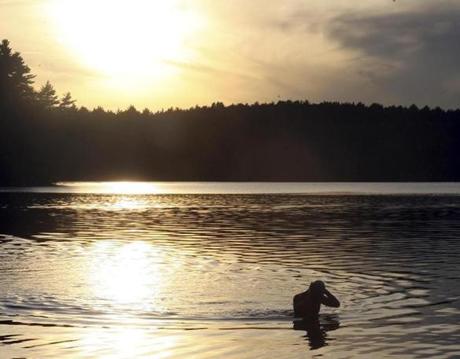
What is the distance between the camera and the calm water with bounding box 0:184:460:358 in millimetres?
21141

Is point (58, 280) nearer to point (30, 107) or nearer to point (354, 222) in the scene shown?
Answer: point (354, 222)

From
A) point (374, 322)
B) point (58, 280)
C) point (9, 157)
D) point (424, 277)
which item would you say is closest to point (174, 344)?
point (374, 322)

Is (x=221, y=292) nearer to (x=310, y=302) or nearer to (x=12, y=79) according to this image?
(x=310, y=302)

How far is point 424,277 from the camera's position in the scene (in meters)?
34.5

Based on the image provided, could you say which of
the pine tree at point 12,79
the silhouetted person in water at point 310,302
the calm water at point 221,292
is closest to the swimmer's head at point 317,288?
the silhouetted person in water at point 310,302

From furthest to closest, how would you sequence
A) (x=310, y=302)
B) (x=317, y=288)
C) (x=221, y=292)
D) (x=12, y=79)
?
(x=12, y=79), (x=221, y=292), (x=317, y=288), (x=310, y=302)

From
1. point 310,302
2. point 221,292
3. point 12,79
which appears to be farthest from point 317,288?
point 12,79

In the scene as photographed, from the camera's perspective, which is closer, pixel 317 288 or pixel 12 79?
pixel 317 288

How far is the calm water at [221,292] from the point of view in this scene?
21141 millimetres

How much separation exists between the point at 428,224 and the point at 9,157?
364ft

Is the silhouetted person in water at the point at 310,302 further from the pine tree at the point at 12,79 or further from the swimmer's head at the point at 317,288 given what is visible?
the pine tree at the point at 12,79

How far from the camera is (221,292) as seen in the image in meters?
30.3

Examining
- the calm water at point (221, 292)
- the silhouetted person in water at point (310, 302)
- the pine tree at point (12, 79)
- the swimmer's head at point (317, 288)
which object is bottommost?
the calm water at point (221, 292)

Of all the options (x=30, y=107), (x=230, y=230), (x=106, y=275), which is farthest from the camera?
(x=30, y=107)
